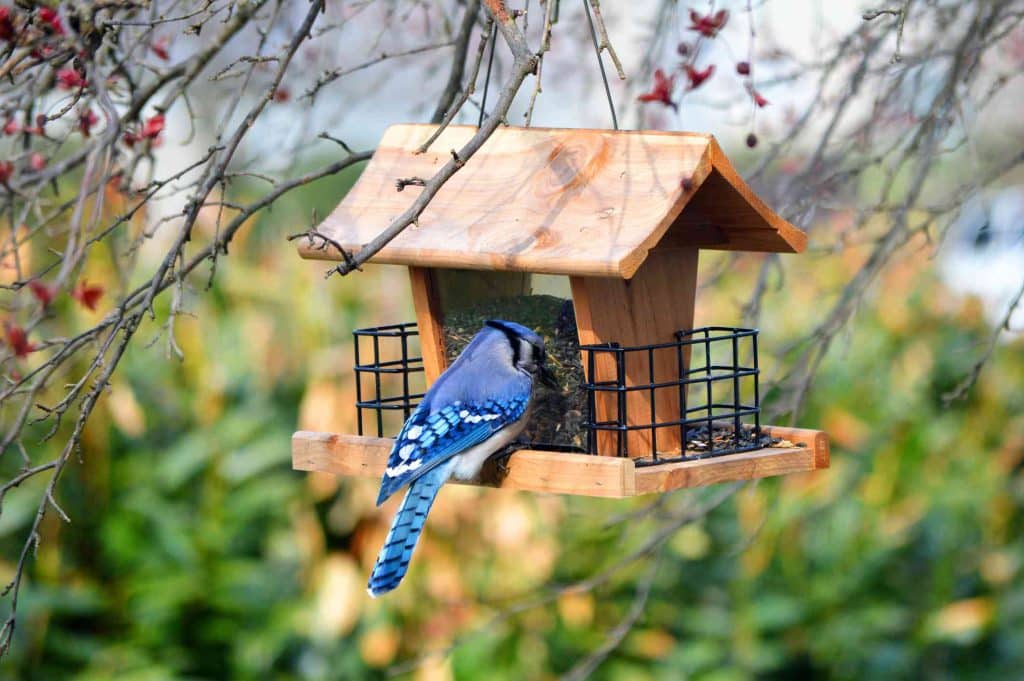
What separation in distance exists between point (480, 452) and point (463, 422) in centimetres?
9

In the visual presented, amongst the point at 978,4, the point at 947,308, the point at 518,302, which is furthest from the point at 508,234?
the point at 947,308

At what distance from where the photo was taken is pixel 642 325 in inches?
131

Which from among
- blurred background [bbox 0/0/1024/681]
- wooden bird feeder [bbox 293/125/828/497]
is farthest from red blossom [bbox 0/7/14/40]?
blurred background [bbox 0/0/1024/681]

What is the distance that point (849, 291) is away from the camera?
4.05m

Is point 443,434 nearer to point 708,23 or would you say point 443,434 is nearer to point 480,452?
point 480,452

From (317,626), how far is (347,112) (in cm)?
249

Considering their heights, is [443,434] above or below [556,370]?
below

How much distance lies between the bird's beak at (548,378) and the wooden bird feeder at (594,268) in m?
0.06

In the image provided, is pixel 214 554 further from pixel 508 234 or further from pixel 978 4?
pixel 978 4

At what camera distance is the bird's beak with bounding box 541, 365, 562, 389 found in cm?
337

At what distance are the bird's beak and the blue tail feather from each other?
1.12 feet

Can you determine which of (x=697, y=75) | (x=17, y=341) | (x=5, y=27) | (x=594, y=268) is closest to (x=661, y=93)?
(x=697, y=75)

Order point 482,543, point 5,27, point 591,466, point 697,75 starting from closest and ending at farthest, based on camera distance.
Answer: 1. point 5,27
2. point 591,466
3. point 697,75
4. point 482,543

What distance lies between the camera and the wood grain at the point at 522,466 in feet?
9.54
